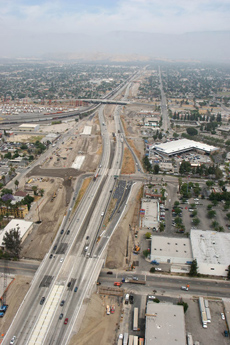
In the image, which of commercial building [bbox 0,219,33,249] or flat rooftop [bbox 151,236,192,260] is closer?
flat rooftop [bbox 151,236,192,260]

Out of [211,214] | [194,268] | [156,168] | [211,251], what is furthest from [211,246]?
[156,168]

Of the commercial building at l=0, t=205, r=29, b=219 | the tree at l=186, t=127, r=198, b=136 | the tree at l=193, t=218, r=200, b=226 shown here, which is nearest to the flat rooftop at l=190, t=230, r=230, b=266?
the tree at l=193, t=218, r=200, b=226

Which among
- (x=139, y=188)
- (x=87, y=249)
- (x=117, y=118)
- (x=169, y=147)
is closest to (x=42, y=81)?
(x=117, y=118)

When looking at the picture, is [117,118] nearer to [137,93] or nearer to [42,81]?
[137,93]

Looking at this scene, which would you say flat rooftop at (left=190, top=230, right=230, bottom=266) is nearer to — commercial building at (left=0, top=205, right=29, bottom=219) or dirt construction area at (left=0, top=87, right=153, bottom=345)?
dirt construction area at (left=0, top=87, right=153, bottom=345)

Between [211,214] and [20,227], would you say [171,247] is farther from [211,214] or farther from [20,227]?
[20,227]

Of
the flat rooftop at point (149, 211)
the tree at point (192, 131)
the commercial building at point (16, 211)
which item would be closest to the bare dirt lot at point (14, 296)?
the commercial building at point (16, 211)

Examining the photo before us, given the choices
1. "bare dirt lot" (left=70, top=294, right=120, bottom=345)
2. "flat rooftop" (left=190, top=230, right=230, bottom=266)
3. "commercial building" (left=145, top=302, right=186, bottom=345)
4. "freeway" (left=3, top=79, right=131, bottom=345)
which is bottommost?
"bare dirt lot" (left=70, top=294, right=120, bottom=345)
